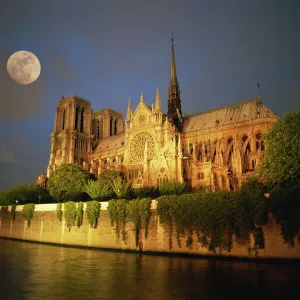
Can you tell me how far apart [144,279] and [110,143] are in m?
71.2

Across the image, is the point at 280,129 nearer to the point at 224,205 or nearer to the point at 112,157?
the point at 224,205

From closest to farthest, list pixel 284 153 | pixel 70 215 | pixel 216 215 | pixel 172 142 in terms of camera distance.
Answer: pixel 216 215, pixel 284 153, pixel 70 215, pixel 172 142

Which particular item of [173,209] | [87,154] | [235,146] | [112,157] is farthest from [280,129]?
[87,154]

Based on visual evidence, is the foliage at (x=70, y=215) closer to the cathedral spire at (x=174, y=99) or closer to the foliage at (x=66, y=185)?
the foliage at (x=66, y=185)

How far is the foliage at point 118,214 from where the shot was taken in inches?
1291

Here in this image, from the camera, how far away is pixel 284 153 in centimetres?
3116

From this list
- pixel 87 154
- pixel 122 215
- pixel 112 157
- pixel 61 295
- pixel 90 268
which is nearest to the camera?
pixel 61 295

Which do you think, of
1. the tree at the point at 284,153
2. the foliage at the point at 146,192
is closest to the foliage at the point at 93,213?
the foliage at the point at 146,192

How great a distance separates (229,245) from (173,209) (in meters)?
5.91

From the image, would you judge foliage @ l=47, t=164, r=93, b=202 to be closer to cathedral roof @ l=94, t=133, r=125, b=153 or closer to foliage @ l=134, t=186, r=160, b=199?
foliage @ l=134, t=186, r=160, b=199

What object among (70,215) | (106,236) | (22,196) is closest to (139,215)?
(106,236)

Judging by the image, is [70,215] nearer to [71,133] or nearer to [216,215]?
[216,215]

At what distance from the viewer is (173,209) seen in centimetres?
2956

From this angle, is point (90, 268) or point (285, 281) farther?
point (90, 268)
